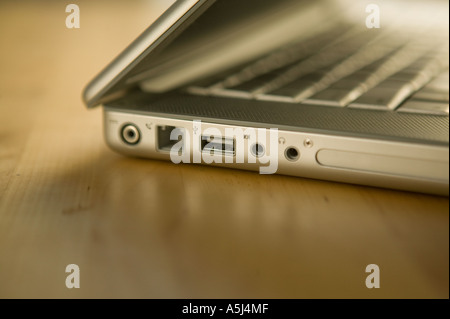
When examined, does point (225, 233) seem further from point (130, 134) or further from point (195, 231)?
point (130, 134)

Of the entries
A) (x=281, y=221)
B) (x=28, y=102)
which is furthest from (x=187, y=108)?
(x=28, y=102)

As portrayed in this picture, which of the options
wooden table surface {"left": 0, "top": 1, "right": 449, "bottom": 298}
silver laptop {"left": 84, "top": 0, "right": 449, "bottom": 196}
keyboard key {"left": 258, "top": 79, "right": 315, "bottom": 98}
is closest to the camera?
wooden table surface {"left": 0, "top": 1, "right": 449, "bottom": 298}

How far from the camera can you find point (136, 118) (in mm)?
588

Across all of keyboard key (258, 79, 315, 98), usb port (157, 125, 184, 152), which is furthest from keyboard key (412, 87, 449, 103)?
usb port (157, 125, 184, 152)

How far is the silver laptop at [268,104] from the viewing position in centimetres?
51

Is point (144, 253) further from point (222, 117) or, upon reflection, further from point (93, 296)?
point (222, 117)

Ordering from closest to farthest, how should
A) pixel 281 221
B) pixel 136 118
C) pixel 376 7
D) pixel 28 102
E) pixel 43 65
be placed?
pixel 281 221 < pixel 136 118 < pixel 28 102 < pixel 43 65 < pixel 376 7

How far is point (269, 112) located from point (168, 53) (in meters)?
0.15

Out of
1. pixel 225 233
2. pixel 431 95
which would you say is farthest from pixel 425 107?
pixel 225 233

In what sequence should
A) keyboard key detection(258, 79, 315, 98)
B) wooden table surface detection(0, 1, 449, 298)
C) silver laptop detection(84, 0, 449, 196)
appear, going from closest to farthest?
wooden table surface detection(0, 1, 449, 298), silver laptop detection(84, 0, 449, 196), keyboard key detection(258, 79, 315, 98)

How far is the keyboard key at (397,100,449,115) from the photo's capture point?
55 cm

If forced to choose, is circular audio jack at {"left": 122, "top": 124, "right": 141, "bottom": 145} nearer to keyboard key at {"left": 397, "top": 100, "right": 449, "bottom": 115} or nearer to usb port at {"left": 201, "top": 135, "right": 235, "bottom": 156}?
usb port at {"left": 201, "top": 135, "right": 235, "bottom": 156}

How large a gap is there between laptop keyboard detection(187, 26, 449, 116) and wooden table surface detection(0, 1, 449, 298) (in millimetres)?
110

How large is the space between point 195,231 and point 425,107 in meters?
0.29
